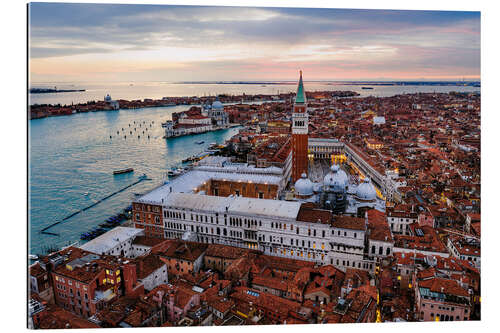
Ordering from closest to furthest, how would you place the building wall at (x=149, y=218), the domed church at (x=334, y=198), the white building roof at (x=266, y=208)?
the white building roof at (x=266, y=208)
the domed church at (x=334, y=198)
the building wall at (x=149, y=218)

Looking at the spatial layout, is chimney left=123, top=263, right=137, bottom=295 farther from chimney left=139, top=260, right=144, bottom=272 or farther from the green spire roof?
the green spire roof

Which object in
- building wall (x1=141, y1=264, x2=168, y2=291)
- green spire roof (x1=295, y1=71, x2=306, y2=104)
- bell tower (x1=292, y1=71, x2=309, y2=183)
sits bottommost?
building wall (x1=141, y1=264, x2=168, y2=291)

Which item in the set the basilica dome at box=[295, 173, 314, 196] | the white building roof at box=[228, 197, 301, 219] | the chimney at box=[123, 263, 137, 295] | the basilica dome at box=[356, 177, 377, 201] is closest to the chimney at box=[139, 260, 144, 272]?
the chimney at box=[123, 263, 137, 295]

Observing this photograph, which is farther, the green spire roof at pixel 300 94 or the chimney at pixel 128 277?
the green spire roof at pixel 300 94

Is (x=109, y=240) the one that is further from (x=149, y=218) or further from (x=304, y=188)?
(x=304, y=188)

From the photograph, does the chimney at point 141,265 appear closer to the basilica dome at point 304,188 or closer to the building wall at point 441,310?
the building wall at point 441,310

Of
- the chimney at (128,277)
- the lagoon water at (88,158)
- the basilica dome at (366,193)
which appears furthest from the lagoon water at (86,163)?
the basilica dome at (366,193)

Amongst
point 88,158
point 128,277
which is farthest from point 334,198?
point 88,158

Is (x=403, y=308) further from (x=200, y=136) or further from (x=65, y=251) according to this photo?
(x=200, y=136)
